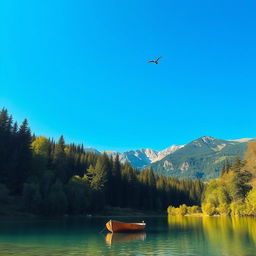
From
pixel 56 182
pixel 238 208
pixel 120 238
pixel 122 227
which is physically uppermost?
pixel 56 182

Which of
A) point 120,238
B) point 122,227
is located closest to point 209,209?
point 122,227

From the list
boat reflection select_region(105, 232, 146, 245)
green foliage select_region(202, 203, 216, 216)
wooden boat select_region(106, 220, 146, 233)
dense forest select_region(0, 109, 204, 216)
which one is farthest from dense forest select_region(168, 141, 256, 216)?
boat reflection select_region(105, 232, 146, 245)

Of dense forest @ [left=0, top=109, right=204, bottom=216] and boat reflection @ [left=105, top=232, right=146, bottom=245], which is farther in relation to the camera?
dense forest @ [left=0, top=109, right=204, bottom=216]

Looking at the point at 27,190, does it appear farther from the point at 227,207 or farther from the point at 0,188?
the point at 227,207

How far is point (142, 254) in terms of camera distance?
3098cm

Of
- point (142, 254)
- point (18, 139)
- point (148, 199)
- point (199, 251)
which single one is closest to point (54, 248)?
point (142, 254)

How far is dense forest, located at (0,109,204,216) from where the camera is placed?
3777 inches

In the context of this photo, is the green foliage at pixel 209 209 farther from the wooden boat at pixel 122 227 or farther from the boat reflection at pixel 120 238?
the boat reflection at pixel 120 238

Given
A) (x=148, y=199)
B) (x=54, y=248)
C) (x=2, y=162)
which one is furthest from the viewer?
(x=148, y=199)

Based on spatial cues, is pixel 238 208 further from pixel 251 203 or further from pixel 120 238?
pixel 120 238

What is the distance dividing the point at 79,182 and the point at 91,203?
1080 cm

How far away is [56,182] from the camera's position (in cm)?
10344

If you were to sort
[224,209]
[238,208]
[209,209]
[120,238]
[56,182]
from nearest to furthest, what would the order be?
1. [120,238]
2. [56,182]
3. [238,208]
4. [224,209]
5. [209,209]

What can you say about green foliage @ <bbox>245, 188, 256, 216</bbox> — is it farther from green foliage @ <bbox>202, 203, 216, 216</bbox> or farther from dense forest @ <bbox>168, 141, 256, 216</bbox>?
green foliage @ <bbox>202, 203, 216, 216</bbox>
